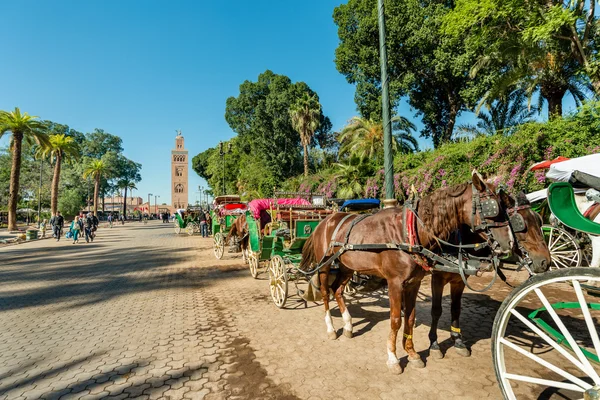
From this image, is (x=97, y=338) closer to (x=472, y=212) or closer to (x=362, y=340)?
(x=362, y=340)

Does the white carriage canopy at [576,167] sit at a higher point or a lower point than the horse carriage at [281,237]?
higher

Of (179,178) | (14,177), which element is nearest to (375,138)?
(14,177)

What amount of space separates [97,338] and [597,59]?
16939 millimetres

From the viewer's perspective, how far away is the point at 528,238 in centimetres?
280

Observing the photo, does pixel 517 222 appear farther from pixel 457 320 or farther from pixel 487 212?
pixel 457 320

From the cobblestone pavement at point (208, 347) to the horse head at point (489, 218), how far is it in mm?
1443

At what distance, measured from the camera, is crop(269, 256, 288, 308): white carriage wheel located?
564 centimetres

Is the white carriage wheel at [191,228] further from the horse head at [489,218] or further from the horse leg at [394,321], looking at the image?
the horse head at [489,218]

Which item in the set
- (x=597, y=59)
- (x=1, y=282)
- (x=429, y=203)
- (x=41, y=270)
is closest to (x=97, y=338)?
(x=429, y=203)

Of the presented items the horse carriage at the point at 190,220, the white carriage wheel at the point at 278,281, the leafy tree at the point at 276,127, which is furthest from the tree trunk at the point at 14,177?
the white carriage wheel at the point at 278,281

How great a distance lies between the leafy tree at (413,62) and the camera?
70.2ft

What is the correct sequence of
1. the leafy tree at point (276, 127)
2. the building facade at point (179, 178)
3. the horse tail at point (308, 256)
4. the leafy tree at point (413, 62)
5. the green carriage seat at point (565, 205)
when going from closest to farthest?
the green carriage seat at point (565, 205) < the horse tail at point (308, 256) < the leafy tree at point (413, 62) < the leafy tree at point (276, 127) < the building facade at point (179, 178)

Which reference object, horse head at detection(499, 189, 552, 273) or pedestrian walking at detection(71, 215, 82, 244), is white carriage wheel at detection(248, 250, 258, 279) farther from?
pedestrian walking at detection(71, 215, 82, 244)

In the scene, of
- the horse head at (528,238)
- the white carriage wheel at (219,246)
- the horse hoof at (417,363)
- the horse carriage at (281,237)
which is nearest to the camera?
the horse head at (528,238)
